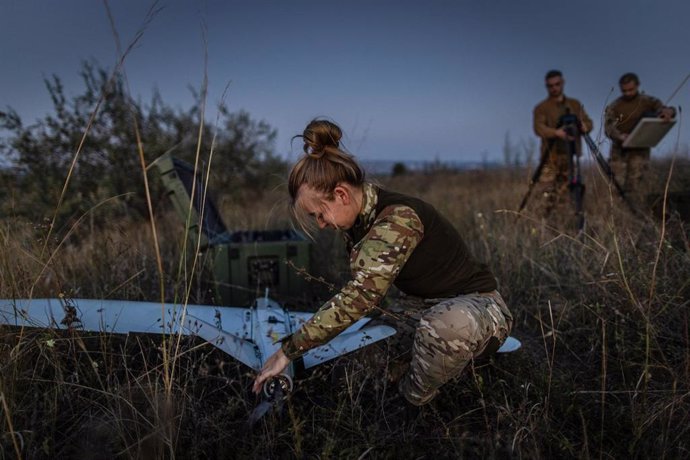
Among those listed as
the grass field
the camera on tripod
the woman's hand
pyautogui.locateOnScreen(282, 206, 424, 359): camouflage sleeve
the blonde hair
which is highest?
the camera on tripod

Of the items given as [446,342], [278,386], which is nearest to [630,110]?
[446,342]

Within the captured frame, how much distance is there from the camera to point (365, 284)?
161 cm

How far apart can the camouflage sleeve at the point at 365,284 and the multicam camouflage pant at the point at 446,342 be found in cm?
28

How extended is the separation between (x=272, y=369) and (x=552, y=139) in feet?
15.1

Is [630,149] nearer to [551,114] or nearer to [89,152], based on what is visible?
[551,114]

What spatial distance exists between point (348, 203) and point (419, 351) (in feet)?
2.12

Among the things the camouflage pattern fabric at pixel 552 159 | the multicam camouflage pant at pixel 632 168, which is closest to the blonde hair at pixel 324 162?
the camouflage pattern fabric at pixel 552 159

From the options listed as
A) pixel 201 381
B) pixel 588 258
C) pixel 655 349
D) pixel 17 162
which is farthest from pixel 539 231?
pixel 17 162

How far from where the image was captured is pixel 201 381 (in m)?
2.02

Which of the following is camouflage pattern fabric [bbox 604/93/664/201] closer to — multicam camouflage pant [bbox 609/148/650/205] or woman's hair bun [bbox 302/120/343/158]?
multicam camouflage pant [bbox 609/148/650/205]

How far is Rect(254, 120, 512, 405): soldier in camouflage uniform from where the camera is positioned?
5.26ft

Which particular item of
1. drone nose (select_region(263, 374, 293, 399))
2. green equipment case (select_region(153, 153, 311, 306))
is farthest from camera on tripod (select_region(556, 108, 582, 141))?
drone nose (select_region(263, 374, 293, 399))

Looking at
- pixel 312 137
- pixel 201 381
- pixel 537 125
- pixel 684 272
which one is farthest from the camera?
pixel 537 125

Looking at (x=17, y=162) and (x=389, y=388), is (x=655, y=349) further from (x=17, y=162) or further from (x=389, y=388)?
(x=17, y=162)
